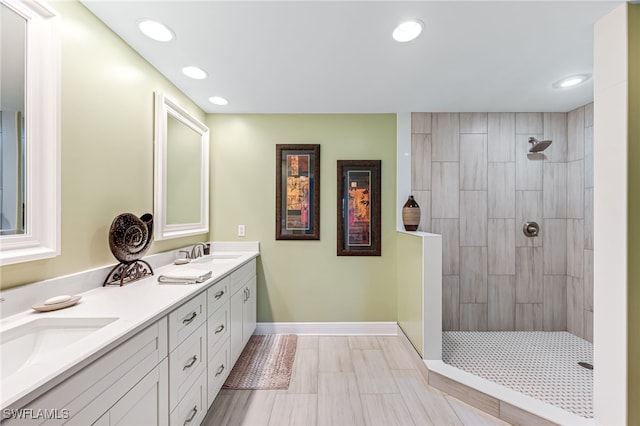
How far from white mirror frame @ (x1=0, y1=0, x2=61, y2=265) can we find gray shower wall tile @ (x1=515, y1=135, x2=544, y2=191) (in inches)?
149

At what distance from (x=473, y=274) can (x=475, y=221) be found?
1.89 feet

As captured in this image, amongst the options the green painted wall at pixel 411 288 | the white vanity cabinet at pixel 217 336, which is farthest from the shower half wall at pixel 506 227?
the white vanity cabinet at pixel 217 336

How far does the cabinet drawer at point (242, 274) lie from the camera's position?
6.95 ft

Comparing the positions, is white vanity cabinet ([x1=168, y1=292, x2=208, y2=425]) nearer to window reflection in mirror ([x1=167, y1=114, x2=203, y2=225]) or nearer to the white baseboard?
window reflection in mirror ([x1=167, y1=114, x2=203, y2=225])

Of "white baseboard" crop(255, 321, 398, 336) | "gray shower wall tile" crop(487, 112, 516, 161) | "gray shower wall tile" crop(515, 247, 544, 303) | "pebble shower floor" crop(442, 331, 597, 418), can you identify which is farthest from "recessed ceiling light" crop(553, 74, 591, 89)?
"white baseboard" crop(255, 321, 398, 336)

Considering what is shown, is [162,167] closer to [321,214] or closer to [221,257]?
[221,257]

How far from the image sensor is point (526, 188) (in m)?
2.88

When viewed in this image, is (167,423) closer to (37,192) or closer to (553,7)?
(37,192)

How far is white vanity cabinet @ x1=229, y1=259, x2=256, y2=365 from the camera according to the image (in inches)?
82.1

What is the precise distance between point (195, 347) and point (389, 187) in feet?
7.54

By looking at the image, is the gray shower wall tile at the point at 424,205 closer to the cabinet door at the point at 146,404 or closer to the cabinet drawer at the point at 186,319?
the cabinet drawer at the point at 186,319

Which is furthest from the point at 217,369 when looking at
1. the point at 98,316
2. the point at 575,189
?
the point at 575,189

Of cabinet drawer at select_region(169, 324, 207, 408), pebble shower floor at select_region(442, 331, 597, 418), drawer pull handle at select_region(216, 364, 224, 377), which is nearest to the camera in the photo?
cabinet drawer at select_region(169, 324, 207, 408)

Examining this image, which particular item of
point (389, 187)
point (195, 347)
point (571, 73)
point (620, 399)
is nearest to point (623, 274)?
point (620, 399)
